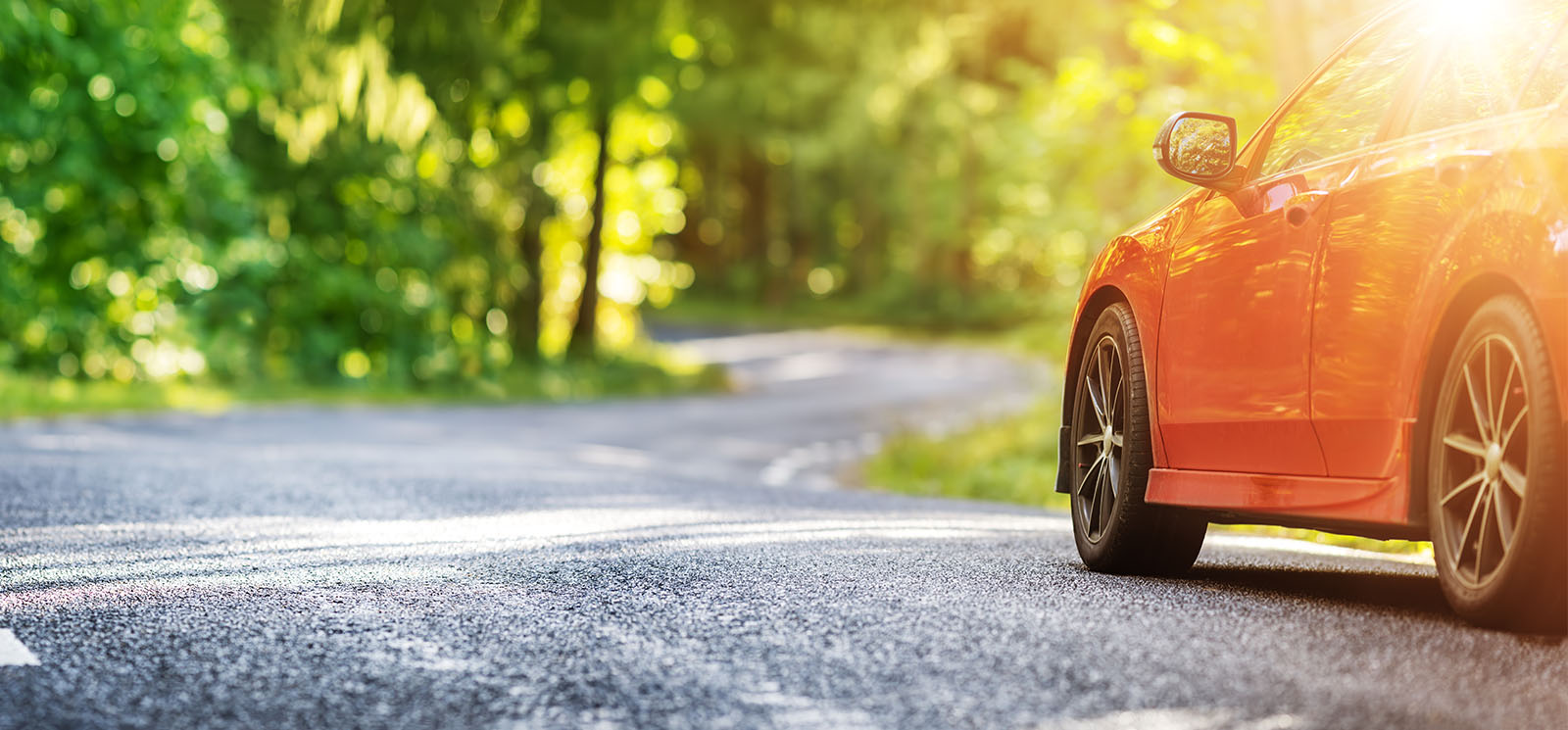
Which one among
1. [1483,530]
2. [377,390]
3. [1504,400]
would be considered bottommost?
[1483,530]

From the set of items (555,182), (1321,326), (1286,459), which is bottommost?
(1286,459)

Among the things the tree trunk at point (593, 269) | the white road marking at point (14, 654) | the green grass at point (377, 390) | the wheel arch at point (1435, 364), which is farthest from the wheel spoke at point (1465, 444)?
the tree trunk at point (593, 269)

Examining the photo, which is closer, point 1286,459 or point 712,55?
point 1286,459

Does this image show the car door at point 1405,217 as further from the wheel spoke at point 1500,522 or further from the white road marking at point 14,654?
the white road marking at point 14,654

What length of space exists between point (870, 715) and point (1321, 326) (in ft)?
6.60

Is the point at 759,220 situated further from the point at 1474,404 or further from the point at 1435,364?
the point at 1474,404

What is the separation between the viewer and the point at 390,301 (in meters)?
25.2

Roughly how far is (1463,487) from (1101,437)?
2002 mm

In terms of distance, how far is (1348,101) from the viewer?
5.58m

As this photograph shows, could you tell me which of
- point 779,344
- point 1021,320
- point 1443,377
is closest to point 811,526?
point 1443,377

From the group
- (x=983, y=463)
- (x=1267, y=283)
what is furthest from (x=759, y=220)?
(x=1267, y=283)

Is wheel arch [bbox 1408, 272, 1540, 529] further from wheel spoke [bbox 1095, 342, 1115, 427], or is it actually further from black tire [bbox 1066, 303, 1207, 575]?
wheel spoke [bbox 1095, 342, 1115, 427]

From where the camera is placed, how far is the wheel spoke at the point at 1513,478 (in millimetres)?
4273

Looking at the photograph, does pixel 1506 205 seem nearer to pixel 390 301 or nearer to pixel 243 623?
pixel 243 623
